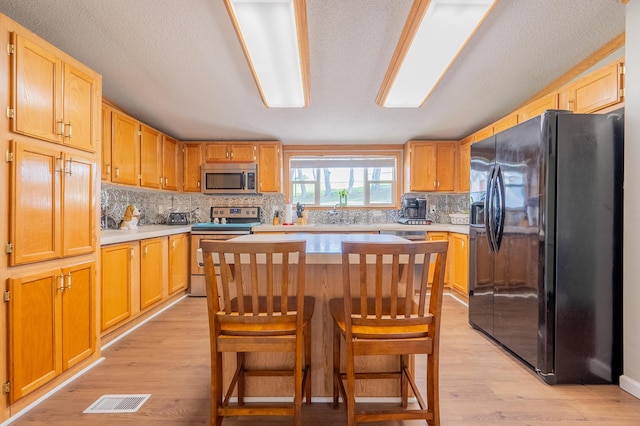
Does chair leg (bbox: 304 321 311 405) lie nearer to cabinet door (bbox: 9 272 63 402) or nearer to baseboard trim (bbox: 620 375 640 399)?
cabinet door (bbox: 9 272 63 402)

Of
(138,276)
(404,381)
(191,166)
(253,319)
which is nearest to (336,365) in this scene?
(404,381)

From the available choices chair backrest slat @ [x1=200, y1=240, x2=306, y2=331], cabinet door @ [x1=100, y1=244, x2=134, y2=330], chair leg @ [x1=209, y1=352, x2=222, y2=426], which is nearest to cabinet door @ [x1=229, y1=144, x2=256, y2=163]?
cabinet door @ [x1=100, y1=244, x2=134, y2=330]

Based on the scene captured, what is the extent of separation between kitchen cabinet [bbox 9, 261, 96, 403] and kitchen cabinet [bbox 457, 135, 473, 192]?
4.30 m

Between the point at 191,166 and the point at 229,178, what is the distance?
0.61 meters

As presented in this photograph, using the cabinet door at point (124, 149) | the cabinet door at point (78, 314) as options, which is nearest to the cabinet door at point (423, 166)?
the cabinet door at point (124, 149)

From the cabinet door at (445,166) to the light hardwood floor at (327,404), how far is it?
2422mm

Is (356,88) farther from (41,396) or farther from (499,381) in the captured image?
(41,396)

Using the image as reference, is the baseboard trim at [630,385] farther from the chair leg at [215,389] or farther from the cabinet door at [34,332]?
the cabinet door at [34,332]

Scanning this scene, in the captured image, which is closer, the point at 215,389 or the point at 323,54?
the point at 215,389

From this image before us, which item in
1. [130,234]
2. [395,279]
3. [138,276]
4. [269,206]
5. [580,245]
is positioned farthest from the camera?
[269,206]

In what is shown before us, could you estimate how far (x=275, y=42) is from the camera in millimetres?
1821

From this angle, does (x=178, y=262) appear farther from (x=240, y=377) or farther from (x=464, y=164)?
(x=464, y=164)

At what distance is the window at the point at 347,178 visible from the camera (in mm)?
4871

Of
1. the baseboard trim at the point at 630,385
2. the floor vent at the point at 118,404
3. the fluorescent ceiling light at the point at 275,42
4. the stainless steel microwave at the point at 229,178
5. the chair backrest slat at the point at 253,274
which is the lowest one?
the floor vent at the point at 118,404
